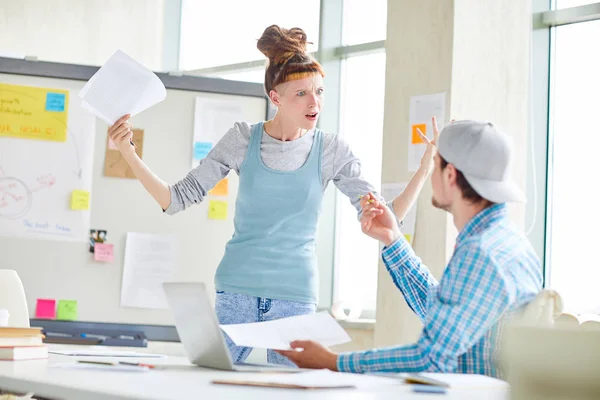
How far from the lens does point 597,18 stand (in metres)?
3.61

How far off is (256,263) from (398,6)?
186 centimetres

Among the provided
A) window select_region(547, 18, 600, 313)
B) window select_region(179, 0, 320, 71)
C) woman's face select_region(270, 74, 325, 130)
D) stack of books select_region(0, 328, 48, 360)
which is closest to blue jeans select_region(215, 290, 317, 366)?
woman's face select_region(270, 74, 325, 130)

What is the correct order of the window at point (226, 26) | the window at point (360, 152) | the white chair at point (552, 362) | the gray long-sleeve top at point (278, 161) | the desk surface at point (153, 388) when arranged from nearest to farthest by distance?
the white chair at point (552, 362)
the desk surface at point (153, 388)
the gray long-sleeve top at point (278, 161)
the window at point (360, 152)
the window at point (226, 26)

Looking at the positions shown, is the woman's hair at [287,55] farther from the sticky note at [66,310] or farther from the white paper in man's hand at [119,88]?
the sticky note at [66,310]

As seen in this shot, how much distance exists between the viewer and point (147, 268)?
351 cm

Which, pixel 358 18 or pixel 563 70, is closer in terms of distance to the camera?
pixel 563 70

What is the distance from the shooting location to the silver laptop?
1445 millimetres

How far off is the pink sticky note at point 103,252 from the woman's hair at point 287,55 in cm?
141

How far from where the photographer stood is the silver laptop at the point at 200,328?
4.74 feet

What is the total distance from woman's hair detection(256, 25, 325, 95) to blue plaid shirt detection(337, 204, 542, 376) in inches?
38.7

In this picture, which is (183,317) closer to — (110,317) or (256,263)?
(256,263)

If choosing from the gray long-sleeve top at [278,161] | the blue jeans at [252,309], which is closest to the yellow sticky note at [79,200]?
the gray long-sleeve top at [278,161]

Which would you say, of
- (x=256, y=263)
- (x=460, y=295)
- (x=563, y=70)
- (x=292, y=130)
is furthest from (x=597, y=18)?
(x=460, y=295)

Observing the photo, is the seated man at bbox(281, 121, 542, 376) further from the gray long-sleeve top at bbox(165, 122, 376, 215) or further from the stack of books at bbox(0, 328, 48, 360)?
the gray long-sleeve top at bbox(165, 122, 376, 215)
